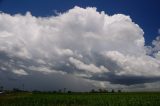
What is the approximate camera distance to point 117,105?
109 ft

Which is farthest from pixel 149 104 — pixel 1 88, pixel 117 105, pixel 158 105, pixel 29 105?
pixel 1 88

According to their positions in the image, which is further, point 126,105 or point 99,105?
point 99,105

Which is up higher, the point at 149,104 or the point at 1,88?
the point at 1,88

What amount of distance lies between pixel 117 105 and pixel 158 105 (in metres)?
4.81

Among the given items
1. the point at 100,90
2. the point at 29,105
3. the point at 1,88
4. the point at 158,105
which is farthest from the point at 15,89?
the point at 158,105

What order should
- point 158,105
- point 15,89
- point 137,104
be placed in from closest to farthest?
point 158,105 → point 137,104 → point 15,89

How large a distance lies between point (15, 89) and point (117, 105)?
447 feet

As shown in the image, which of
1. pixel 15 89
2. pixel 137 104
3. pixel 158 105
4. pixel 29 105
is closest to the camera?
pixel 158 105

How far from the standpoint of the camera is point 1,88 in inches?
5955

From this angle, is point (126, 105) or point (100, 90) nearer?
point (126, 105)

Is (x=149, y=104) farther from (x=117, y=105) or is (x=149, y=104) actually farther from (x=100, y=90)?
(x=100, y=90)

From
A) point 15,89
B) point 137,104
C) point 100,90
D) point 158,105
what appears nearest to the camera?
point 158,105

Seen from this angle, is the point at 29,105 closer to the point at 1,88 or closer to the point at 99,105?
the point at 99,105

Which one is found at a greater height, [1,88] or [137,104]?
[1,88]
